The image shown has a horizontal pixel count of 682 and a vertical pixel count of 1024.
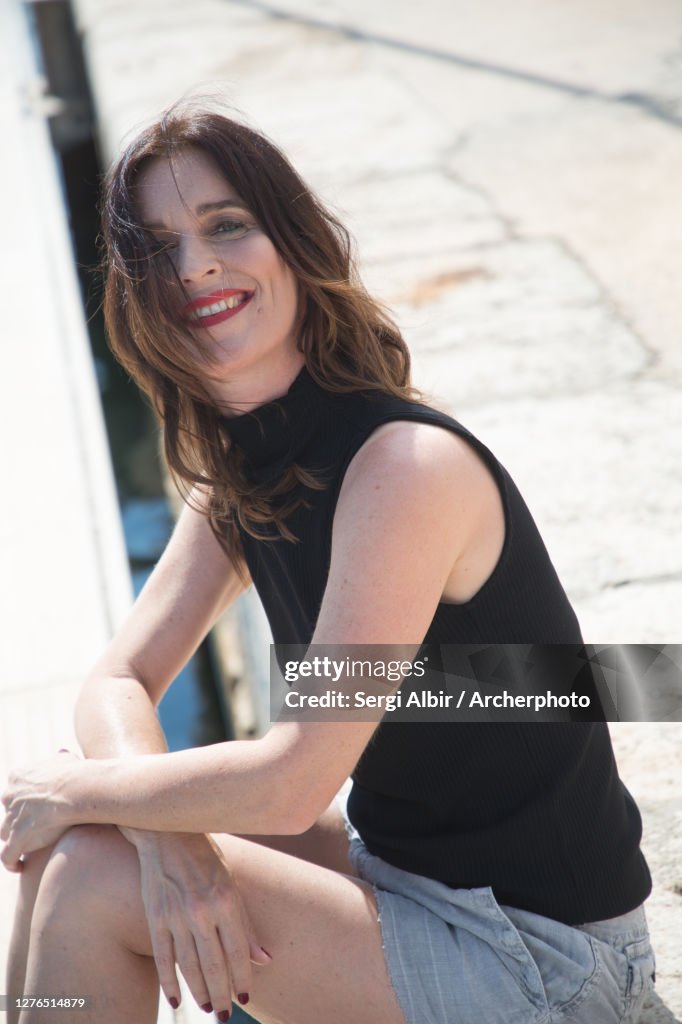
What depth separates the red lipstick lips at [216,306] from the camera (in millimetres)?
1639

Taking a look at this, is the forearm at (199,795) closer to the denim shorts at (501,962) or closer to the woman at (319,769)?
the woman at (319,769)

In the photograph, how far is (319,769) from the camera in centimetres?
144

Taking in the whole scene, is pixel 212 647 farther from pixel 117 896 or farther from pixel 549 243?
pixel 117 896

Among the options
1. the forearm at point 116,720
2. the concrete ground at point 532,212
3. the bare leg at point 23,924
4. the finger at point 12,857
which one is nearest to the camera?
the bare leg at point 23,924

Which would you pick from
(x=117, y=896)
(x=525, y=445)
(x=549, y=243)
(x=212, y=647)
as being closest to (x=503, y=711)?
(x=117, y=896)

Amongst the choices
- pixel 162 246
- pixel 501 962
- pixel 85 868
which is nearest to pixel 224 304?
pixel 162 246

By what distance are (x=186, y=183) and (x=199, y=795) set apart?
790mm

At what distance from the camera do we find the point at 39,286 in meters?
4.83

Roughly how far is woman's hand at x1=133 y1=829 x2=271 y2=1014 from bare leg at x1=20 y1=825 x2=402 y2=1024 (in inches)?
0.9

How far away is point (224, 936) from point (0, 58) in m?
8.07

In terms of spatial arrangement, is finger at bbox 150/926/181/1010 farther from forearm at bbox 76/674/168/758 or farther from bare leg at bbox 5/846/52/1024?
forearm at bbox 76/674/168/758

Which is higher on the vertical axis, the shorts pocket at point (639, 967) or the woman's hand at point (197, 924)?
the woman's hand at point (197, 924)

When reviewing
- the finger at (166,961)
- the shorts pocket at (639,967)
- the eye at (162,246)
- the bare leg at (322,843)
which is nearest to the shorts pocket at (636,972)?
the shorts pocket at (639,967)

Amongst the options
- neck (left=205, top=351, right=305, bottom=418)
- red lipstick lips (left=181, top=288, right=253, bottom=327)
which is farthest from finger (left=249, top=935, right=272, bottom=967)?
red lipstick lips (left=181, top=288, right=253, bottom=327)
